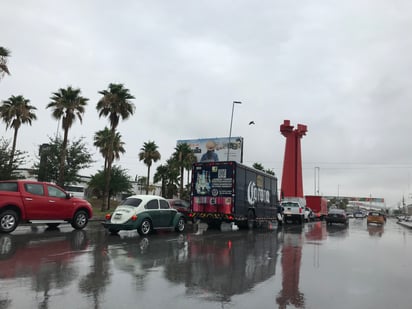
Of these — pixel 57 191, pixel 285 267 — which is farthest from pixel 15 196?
pixel 285 267

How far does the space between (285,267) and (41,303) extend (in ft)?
18.7

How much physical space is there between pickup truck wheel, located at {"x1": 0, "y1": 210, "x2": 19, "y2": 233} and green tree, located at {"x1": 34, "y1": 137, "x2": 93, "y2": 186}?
54.8 ft

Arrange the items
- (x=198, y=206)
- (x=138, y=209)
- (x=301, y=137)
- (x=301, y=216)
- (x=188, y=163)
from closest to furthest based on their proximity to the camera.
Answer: (x=138, y=209) → (x=198, y=206) → (x=301, y=216) → (x=188, y=163) → (x=301, y=137)

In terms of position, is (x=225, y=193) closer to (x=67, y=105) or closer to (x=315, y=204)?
(x=67, y=105)

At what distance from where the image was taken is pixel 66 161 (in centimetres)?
3014

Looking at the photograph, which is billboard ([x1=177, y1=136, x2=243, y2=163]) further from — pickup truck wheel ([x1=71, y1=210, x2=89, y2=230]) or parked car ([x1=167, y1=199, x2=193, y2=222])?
pickup truck wheel ([x1=71, y1=210, x2=89, y2=230])

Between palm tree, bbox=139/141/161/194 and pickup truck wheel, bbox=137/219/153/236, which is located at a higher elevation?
palm tree, bbox=139/141/161/194

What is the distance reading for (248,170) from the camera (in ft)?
67.1

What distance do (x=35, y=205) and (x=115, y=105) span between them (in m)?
20.9

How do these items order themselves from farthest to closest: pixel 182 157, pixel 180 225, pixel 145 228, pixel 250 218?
pixel 182 157, pixel 250 218, pixel 180 225, pixel 145 228

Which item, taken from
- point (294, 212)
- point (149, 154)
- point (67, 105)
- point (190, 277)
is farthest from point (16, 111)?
point (190, 277)

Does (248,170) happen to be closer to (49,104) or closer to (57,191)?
(57,191)

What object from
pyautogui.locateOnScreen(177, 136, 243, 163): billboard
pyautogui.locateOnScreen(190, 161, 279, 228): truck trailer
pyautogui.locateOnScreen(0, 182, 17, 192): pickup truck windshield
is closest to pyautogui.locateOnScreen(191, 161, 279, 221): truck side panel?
pyautogui.locateOnScreen(190, 161, 279, 228): truck trailer

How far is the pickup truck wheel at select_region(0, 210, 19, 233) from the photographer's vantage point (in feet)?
41.9
